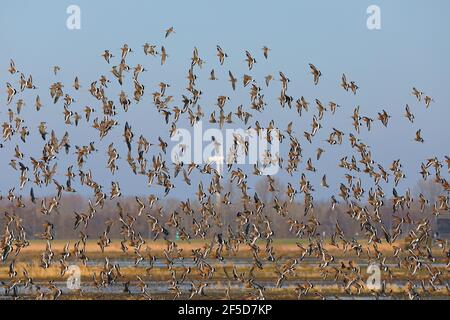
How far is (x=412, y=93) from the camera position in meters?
37.9

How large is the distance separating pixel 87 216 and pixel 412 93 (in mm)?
11387

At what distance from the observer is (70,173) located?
133ft

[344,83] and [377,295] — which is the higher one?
[344,83]

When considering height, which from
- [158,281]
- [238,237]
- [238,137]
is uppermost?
[238,137]

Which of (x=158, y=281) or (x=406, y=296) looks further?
(x=158, y=281)
